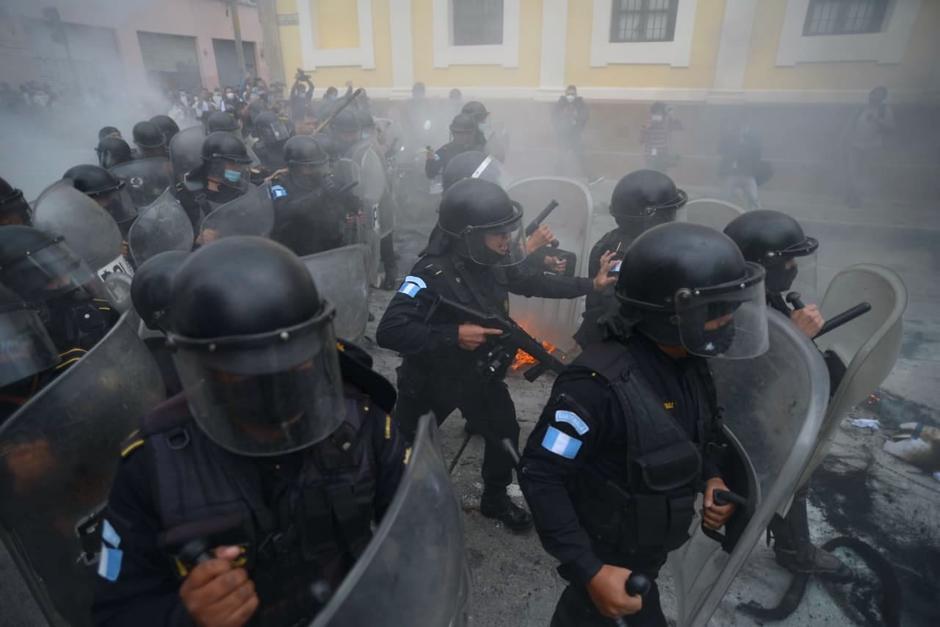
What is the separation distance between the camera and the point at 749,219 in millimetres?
2926

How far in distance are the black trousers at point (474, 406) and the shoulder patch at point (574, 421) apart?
1.32 meters

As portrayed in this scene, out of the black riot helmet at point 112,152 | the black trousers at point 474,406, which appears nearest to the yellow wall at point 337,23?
the black riot helmet at point 112,152

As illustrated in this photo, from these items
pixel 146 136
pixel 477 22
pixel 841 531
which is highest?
pixel 477 22

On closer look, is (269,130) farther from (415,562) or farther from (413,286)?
(415,562)

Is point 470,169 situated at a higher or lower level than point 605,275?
higher

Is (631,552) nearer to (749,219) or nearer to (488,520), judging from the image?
(488,520)

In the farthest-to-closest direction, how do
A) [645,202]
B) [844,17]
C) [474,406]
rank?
[844,17], [645,202], [474,406]

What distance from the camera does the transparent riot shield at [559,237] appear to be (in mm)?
5121

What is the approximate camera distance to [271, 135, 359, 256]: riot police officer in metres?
4.36

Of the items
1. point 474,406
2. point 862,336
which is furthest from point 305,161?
point 862,336

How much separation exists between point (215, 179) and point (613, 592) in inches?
180

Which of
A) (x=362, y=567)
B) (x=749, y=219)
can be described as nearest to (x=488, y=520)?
(x=749, y=219)

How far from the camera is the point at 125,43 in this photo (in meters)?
25.2

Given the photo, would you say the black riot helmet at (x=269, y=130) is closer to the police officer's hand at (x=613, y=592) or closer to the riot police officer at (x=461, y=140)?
the riot police officer at (x=461, y=140)
